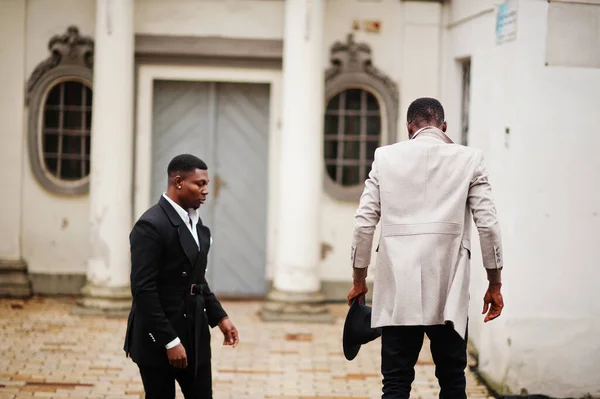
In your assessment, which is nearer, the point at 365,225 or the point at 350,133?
the point at 365,225

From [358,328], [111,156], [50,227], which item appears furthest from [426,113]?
[50,227]

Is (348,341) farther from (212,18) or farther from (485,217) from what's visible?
(212,18)

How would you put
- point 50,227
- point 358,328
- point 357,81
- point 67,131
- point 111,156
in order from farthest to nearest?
point 67,131 → point 50,227 → point 357,81 → point 111,156 → point 358,328

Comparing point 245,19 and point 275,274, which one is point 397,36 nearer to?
point 245,19

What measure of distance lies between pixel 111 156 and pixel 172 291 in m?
5.89

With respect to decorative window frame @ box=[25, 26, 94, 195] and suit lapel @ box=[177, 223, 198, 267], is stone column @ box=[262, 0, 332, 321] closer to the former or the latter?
decorative window frame @ box=[25, 26, 94, 195]

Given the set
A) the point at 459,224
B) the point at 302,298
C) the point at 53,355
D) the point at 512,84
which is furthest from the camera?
the point at 302,298

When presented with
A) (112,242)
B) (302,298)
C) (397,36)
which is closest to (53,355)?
(112,242)

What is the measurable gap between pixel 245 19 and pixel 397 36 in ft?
5.86

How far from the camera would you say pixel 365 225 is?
5.48 meters

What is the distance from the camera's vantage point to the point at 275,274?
37.1 ft

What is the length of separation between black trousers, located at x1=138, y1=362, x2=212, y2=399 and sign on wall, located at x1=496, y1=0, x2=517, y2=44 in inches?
155

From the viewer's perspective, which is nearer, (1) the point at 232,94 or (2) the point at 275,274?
(2) the point at 275,274

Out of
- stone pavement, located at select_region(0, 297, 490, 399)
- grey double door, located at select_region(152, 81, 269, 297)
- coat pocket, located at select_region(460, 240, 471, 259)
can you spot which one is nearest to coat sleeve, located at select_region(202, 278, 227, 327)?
coat pocket, located at select_region(460, 240, 471, 259)
